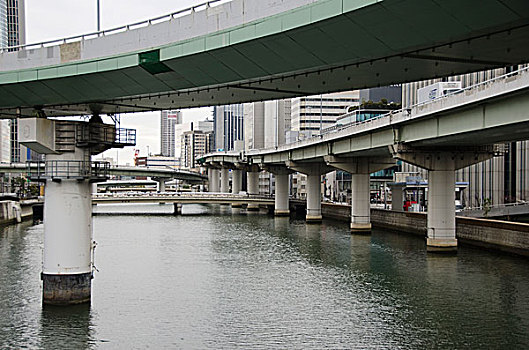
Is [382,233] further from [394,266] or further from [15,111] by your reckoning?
[15,111]

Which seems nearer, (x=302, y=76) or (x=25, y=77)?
(x=302, y=76)

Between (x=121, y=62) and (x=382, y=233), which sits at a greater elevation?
(x=121, y=62)

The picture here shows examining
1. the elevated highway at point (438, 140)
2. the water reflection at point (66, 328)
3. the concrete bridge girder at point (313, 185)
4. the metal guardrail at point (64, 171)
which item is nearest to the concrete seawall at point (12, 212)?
the concrete bridge girder at point (313, 185)

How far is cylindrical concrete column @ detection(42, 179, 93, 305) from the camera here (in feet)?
77.5

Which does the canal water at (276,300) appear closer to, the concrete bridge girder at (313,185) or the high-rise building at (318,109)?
the concrete bridge girder at (313,185)

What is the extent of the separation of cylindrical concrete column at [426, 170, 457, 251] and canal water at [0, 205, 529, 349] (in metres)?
1.41

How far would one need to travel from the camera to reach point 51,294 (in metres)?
23.7

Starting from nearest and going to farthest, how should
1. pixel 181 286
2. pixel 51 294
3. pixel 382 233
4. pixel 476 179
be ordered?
pixel 51 294
pixel 181 286
pixel 382 233
pixel 476 179

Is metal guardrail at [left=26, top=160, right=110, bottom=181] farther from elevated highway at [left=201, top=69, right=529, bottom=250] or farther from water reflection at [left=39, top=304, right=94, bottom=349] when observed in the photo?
elevated highway at [left=201, top=69, right=529, bottom=250]

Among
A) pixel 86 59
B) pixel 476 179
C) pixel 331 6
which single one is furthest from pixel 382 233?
pixel 331 6

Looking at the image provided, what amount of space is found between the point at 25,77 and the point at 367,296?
1872cm

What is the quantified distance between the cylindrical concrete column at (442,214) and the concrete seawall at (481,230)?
326 centimetres

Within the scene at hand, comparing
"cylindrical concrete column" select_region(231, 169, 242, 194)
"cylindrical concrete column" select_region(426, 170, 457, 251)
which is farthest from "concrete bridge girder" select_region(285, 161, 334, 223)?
"cylindrical concrete column" select_region(231, 169, 242, 194)

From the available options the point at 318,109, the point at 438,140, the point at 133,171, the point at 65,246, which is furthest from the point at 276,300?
the point at 318,109
